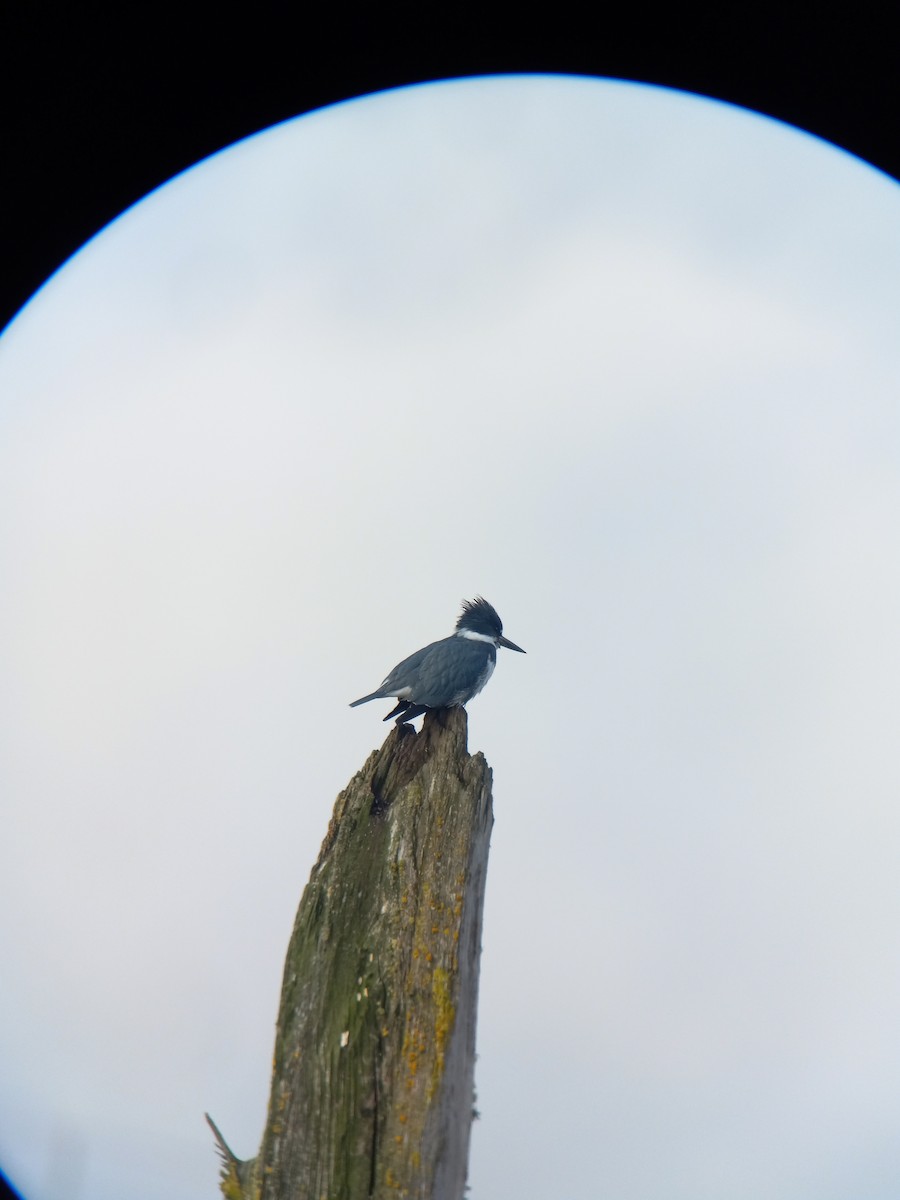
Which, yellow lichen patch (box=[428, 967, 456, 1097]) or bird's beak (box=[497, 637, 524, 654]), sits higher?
bird's beak (box=[497, 637, 524, 654])

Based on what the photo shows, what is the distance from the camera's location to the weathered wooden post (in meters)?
1.94

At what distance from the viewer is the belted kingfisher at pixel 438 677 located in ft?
16.2

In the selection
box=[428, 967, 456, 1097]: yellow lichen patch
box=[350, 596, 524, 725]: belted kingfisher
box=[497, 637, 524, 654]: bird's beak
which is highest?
box=[497, 637, 524, 654]: bird's beak

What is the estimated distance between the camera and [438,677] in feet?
17.0

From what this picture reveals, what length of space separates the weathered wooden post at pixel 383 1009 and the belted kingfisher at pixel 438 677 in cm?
225

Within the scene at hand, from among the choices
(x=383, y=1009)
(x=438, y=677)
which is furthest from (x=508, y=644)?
(x=383, y=1009)

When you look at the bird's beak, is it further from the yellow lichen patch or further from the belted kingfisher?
the yellow lichen patch

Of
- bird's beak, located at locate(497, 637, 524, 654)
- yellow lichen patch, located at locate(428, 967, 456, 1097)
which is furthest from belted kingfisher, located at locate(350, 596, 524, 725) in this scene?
yellow lichen patch, located at locate(428, 967, 456, 1097)

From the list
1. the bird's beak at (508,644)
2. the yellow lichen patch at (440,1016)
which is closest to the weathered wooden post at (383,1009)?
the yellow lichen patch at (440,1016)

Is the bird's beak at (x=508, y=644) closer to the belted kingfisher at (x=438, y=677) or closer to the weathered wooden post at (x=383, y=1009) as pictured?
the belted kingfisher at (x=438, y=677)

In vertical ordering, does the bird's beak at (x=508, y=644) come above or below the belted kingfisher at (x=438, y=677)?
above

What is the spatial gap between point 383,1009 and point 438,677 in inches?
123

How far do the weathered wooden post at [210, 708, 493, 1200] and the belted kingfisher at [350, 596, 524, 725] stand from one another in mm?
2249

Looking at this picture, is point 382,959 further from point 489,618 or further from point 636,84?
point 489,618
